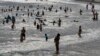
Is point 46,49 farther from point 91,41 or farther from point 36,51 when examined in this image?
point 91,41

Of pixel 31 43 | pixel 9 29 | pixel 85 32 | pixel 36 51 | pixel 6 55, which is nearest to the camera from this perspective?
pixel 6 55

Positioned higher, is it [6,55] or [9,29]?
[6,55]

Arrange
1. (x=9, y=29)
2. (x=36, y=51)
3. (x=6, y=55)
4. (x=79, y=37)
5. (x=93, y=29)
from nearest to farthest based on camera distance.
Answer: (x=6, y=55) → (x=36, y=51) → (x=79, y=37) → (x=93, y=29) → (x=9, y=29)

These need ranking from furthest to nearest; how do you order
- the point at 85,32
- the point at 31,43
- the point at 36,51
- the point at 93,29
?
the point at 93,29 → the point at 85,32 → the point at 31,43 → the point at 36,51

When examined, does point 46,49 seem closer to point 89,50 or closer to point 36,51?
point 36,51

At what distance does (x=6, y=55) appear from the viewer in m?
24.6

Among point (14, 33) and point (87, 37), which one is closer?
point (87, 37)

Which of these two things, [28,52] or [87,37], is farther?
[87,37]

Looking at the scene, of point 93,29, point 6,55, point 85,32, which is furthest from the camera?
point 93,29

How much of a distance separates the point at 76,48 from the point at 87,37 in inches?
251

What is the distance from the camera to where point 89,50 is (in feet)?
87.5

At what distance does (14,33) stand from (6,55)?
14.6m

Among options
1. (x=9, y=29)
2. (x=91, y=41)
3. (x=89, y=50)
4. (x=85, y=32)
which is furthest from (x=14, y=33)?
(x=89, y=50)

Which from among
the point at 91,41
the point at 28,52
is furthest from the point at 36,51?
the point at 91,41
